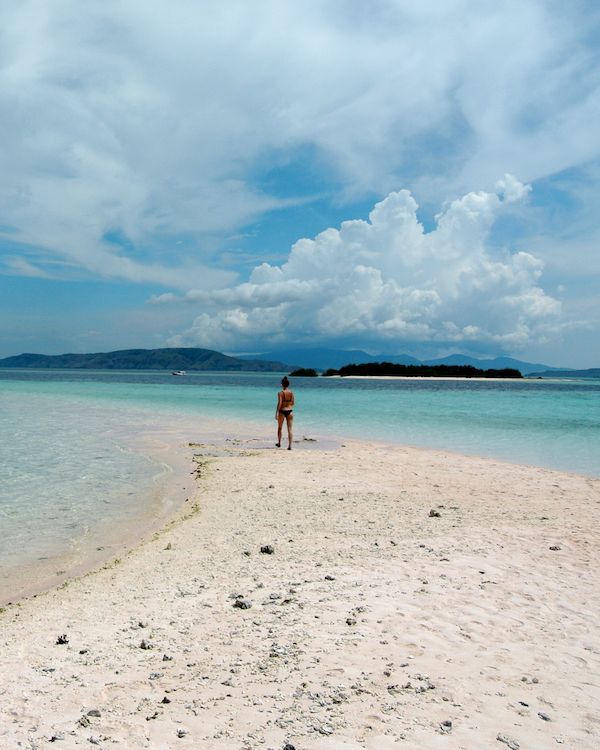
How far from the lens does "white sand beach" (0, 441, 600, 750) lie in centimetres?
399

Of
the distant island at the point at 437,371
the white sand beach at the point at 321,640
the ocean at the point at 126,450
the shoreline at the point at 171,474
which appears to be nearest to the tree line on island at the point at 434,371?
the distant island at the point at 437,371

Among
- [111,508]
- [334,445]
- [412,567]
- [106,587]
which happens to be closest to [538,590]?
[412,567]

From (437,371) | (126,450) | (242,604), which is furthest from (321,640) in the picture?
(437,371)

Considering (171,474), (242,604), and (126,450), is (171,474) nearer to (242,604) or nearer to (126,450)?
(126,450)

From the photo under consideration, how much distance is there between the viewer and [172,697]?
14.3ft

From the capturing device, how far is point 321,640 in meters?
5.28

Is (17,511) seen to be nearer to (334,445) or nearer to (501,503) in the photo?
(501,503)

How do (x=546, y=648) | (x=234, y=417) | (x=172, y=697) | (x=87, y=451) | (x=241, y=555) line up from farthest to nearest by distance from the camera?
(x=234, y=417)
(x=87, y=451)
(x=241, y=555)
(x=546, y=648)
(x=172, y=697)

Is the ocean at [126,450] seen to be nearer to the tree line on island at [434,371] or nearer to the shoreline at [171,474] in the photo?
the shoreline at [171,474]

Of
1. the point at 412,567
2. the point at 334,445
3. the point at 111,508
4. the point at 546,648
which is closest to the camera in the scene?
the point at 546,648

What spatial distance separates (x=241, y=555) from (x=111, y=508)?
459 cm

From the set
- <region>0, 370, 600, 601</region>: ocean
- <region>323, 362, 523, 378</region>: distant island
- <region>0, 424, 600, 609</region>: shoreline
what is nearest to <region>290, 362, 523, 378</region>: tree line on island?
<region>323, 362, 523, 378</region>: distant island

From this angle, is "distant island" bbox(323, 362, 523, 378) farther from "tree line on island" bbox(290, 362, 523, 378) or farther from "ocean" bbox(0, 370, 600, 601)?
"ocean" bbox(0, 370, 600, 601)

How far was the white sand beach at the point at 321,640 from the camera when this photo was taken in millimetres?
3988
